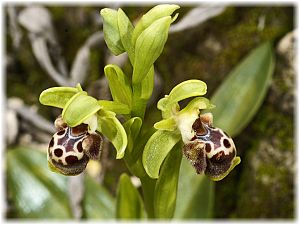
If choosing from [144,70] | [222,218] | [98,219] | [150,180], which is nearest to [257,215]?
[222,218]

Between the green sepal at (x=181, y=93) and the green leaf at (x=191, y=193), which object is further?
the green leaf at (x=191, y=193)

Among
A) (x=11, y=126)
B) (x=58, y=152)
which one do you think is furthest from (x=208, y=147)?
(x=11, y=126)

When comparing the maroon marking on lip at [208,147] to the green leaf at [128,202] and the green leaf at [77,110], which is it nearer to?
the green leaf at [77,110]

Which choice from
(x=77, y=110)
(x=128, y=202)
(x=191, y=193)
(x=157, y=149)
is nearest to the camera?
(x=77, y=110)

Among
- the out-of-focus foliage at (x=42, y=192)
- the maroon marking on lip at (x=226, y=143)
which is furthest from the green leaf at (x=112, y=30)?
the out-of-focus foliage at (x=42, y=192)

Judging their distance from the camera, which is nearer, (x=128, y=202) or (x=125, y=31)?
(x=125, y=31)

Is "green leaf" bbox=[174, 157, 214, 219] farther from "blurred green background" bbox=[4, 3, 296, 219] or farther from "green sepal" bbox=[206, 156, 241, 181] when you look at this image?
"green sepal" bbox=[206, 156, 241, 181]

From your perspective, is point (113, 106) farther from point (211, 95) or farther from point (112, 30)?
point (211, 95)

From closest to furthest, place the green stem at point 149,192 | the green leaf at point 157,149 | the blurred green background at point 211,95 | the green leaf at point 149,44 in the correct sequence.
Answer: the green leaf at point 149,44 → the green leaf at point 157,149 → the green stem at point 149,192 → the blurred green background at point 211,95
